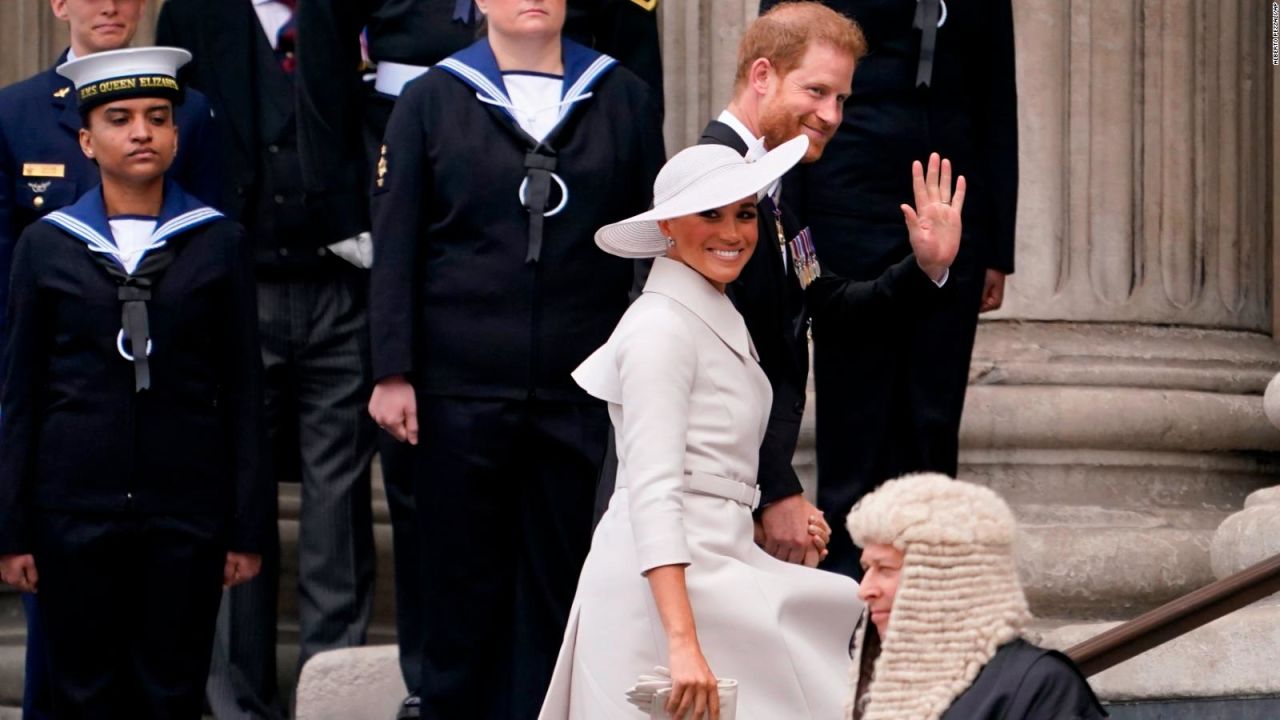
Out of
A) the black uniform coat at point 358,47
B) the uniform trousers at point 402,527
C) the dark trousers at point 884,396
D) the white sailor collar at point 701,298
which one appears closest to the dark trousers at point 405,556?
the uniform trousers at point 402,527

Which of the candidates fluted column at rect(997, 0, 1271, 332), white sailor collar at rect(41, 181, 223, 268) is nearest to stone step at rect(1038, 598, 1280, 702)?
fluted column at rect(997, 0, 1271, 332)

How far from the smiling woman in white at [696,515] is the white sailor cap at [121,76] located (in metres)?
1.84

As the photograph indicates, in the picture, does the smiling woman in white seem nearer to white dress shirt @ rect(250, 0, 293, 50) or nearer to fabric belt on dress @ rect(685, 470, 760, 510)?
fabric belt on dress @ rect(685, 470, 760, 510)

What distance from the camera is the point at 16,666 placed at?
24.9ft

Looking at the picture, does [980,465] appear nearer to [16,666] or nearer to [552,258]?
[552,258]

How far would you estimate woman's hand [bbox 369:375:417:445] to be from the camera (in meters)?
6.02

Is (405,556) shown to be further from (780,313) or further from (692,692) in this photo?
(692,692)

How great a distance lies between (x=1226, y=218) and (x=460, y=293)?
3.07m

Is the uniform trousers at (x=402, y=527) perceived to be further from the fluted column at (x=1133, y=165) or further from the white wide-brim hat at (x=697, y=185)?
the fluted column at (x=1133, y=165)

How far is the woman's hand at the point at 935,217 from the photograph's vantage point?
221 inches

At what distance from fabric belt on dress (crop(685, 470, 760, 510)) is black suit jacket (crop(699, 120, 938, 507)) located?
0.30 metres

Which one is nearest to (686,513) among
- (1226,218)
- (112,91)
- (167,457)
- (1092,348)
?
(167,457)

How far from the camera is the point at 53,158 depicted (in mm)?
7031

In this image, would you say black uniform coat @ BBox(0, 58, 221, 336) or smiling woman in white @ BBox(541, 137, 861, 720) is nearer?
smiling woman in white @ BBox(541, 137, 861, 720)
